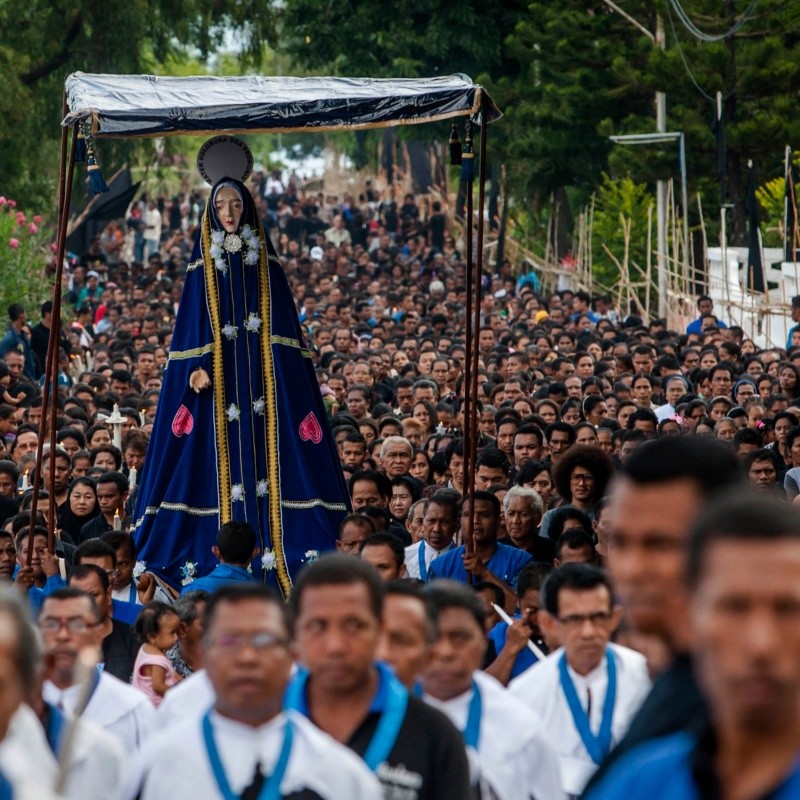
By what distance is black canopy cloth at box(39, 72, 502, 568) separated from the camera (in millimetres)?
8773

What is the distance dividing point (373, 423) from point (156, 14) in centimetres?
1506

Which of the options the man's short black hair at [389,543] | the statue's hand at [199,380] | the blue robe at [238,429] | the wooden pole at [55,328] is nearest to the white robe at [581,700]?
the man's short black hair at [389,543]

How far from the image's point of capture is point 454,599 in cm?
509

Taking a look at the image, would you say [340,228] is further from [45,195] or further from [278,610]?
[278,610]

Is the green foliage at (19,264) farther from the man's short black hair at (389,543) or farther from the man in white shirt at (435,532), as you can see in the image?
the man's short black hair at (389,543)

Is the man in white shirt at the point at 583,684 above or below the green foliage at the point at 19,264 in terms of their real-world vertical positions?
below

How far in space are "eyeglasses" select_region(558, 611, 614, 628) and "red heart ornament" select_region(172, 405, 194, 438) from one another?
5031mm

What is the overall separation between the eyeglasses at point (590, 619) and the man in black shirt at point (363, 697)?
47.2 inches

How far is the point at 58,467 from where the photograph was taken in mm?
11070

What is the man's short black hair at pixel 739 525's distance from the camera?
2359mm

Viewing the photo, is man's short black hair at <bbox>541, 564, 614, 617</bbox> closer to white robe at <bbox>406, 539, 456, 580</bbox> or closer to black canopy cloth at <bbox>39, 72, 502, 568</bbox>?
black canopy cloth at <bbox>39, 72, 502, 568</bbox>

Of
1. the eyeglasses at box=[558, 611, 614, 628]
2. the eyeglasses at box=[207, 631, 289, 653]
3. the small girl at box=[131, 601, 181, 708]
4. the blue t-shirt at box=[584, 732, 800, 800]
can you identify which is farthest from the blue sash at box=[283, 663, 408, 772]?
the small girl at box=[131, 601, 181, 708]

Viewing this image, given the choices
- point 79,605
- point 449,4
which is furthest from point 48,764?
point 449,4

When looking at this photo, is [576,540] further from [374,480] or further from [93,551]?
[374,480]
